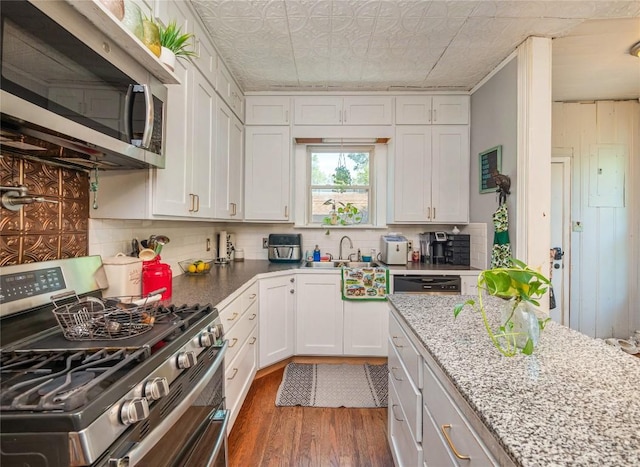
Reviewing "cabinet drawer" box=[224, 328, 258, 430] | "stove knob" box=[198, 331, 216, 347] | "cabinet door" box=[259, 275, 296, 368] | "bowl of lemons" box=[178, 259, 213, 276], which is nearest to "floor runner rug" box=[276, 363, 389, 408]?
"cabinet door" box=[259, 275, 296, 368]

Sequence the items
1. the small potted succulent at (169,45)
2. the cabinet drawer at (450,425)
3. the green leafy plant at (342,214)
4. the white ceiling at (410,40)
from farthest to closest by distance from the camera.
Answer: the green leafy plant at (342,214) < the white ceiling at (410,40) < the small potted succulent at (169,45) < the cabinet drawer at (450,425)

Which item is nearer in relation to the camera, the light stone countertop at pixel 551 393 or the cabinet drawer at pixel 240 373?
the light stone countertop at pixel 551 393

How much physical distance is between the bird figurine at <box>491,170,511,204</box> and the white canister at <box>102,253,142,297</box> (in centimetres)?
252

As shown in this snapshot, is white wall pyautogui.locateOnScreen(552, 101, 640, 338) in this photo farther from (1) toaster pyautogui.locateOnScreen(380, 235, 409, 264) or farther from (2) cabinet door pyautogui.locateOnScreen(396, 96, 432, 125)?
(1) toaster pyautogui.locateOnScreen(380, 235, 409, 264)

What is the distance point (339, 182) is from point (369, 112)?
2.59 ft

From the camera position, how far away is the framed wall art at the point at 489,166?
2.50 m

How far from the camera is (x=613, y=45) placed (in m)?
2.29

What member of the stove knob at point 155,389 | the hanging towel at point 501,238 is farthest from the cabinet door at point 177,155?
the hanging towel at point 501,238

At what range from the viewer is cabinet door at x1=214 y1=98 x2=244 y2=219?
2.32 m

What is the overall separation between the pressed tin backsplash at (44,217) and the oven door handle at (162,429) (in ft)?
2.62

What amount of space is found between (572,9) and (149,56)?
239 cm

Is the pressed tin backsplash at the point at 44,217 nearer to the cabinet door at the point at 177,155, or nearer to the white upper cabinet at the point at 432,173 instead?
the cabinet door at the point at 177,155

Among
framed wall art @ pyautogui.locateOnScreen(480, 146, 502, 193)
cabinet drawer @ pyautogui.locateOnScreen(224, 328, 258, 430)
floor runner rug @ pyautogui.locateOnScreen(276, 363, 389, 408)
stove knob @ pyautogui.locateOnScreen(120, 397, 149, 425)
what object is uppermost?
framed wall art @ pyautogui.locateOnScreen(480, 146, 502, 193)

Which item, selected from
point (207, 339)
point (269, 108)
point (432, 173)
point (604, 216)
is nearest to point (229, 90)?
point (269, 108)
